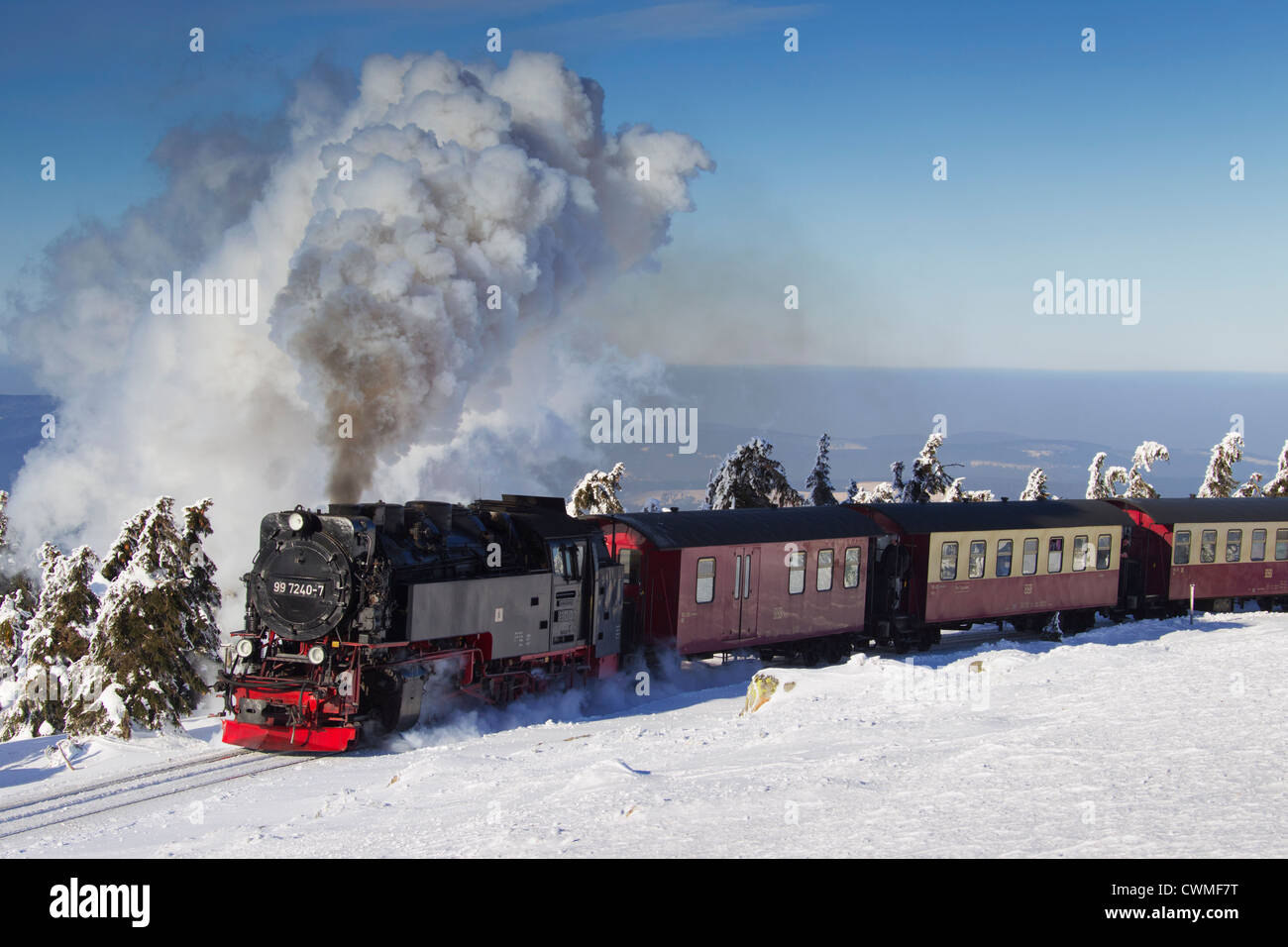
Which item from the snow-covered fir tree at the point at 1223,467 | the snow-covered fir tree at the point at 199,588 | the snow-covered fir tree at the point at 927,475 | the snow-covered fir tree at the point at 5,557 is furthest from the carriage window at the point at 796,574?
the snow-covered fir tree at the point at 1223,467

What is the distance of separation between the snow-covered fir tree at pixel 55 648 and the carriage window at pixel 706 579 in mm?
10327

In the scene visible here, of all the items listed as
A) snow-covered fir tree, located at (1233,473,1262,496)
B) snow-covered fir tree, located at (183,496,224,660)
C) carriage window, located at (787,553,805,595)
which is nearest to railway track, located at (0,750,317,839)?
snow-covered fir tree, located at (183,496,224,660)

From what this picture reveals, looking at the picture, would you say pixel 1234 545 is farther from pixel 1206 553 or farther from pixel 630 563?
pixel 630 563

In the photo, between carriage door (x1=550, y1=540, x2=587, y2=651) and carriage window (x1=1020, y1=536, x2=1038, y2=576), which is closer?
carriage door (x1=550, y1=540, x2=587, y2=651)

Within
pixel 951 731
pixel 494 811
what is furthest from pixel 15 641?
pixel 951 731

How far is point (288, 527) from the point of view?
13.7m

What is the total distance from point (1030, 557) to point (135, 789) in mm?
18004

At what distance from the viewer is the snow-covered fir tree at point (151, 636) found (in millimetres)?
16656

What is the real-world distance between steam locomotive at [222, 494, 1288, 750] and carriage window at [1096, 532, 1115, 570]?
5 cm

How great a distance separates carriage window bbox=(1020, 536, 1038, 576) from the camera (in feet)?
75.6

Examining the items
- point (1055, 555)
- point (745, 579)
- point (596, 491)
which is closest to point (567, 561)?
point (745, 579)

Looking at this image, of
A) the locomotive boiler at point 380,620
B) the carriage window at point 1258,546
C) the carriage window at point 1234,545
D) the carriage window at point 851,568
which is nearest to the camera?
the locomotive boiler at point 380,620

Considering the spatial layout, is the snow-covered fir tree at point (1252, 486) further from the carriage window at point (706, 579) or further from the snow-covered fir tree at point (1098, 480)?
the carriage window at point (706, 579)

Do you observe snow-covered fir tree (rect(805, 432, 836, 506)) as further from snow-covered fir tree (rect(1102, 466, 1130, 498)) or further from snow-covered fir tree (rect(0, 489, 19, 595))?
snow-covered fir tree (rect(0, 489, 19, 595))
